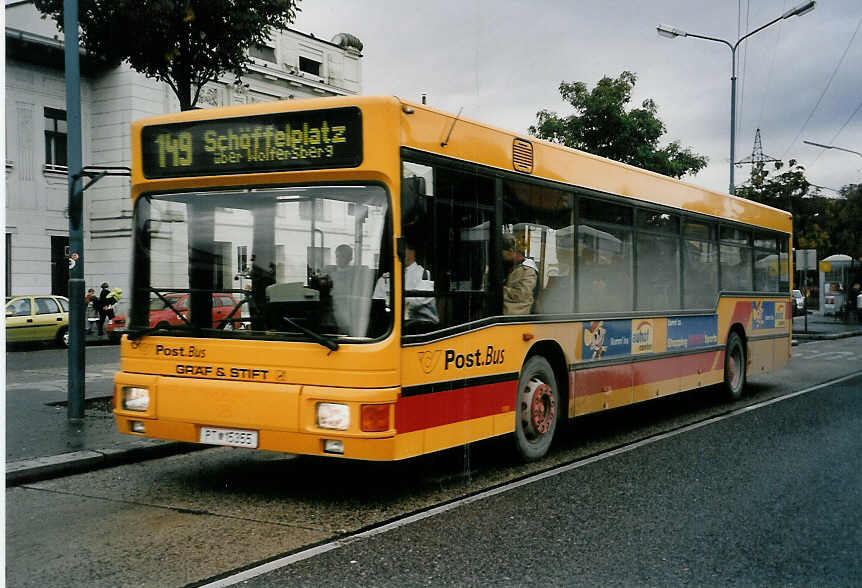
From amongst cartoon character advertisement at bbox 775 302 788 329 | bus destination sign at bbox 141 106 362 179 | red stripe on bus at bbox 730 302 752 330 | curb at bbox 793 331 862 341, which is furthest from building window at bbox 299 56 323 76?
bus destination sign at bbox 141 106 362 179

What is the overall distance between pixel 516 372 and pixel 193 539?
126 inches

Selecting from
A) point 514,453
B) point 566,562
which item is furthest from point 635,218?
point 566,562

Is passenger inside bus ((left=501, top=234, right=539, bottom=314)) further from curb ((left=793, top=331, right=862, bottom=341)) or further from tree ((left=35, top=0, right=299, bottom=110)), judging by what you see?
curb ((left=793, top=331, right=862, bottom=341))

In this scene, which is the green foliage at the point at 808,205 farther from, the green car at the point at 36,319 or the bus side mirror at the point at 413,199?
the bus side mirror at the point at 413,199

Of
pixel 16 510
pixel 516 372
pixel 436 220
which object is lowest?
pixel 16 510

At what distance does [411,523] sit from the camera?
5926 mm

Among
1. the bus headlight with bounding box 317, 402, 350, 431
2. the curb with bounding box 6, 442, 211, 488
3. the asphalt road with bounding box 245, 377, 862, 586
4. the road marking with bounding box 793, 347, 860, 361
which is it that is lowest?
the road marking with bounding box 793, 347, 860, 361

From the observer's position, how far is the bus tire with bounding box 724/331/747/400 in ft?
42.0

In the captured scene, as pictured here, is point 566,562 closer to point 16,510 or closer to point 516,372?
point 516,372

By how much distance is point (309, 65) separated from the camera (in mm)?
35562

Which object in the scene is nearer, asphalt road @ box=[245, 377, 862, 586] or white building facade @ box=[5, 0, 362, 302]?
asphalt road @ box=[245, 377, 862, 586]

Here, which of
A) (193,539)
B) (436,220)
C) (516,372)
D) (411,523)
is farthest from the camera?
(516,372)

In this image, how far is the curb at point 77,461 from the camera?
7.28 m

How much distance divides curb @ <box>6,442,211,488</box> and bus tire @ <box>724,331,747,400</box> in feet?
25.1
